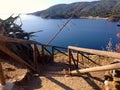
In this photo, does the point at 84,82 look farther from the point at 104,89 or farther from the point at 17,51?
the point at 17,51

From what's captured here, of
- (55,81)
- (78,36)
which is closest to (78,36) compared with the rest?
(78,36)

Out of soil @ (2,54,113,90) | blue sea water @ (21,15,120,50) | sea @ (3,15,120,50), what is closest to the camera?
soil @ (2,54,113,90)

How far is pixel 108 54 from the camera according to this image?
14.6 feet

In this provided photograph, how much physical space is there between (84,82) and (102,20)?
84023 millimetres

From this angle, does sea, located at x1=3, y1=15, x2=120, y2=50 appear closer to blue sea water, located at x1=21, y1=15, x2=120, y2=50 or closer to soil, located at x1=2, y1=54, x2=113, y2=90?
blue sea water, located at x1=21, y1=15, x2=120, y2=50

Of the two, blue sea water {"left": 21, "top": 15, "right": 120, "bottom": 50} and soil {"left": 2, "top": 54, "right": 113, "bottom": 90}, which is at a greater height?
soil {"left": 2, "top": 54, "right": 113, "bottom": 90}

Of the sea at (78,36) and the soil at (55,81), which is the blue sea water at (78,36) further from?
the soil at (55,81)

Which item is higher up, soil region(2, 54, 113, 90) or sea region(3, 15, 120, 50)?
soil region(2, 54, 113, 90)

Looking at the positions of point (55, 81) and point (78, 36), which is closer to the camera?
point (55, 81)

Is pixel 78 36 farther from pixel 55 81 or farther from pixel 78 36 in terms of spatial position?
pixel 55 81

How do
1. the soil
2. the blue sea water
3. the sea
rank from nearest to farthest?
the soil
the sea
the blue sea water

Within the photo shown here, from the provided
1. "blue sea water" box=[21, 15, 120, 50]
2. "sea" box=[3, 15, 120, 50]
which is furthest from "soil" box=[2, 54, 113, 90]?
"blue sea water" box=[21, 15, 120, 50]

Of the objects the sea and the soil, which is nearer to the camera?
the soil

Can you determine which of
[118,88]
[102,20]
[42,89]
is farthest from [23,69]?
[102,20]
